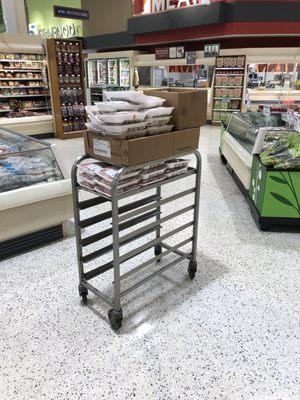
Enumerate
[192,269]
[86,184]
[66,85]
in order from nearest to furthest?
[86,184]
[192,269]
[66,85]

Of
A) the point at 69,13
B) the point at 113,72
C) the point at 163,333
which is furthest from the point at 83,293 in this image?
the point at 113,72

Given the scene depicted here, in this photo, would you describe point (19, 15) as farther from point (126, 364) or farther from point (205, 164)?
point (126, 364)

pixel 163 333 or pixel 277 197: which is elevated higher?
pixel 277 197

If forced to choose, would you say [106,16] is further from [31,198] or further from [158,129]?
[158,129]

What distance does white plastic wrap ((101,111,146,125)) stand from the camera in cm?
182

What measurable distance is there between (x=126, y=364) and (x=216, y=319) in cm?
71

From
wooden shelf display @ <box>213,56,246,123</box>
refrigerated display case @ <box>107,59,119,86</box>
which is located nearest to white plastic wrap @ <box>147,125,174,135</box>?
wooden shelf display @ <box>213,56,246,123</box>

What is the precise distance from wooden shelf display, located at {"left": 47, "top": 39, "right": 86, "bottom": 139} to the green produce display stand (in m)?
5.99

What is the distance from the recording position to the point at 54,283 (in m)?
2.62

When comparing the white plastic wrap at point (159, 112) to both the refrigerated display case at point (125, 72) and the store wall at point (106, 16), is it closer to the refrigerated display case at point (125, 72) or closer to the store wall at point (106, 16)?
the refrigerated display case at point (125, 72)

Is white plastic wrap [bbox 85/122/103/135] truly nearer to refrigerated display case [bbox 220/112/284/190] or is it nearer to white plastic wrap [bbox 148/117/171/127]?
white plastic wrap [bbox 148/117/171/127]

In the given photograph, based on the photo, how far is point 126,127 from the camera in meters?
→ 1.85

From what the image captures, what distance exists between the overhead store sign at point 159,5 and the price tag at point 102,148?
9.05 meters

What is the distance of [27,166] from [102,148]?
150cm
